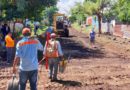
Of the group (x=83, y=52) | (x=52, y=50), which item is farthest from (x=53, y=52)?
(x=83, y=52)

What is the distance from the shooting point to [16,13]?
111 feet

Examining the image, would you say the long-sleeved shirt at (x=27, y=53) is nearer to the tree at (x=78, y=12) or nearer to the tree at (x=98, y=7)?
the tree at (x=98, y=7)

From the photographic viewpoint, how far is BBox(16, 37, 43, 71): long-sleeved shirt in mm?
9625

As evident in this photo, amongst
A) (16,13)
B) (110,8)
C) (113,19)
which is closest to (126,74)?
(16,13)

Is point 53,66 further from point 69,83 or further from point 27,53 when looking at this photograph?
point 27,53

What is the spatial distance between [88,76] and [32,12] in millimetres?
22953

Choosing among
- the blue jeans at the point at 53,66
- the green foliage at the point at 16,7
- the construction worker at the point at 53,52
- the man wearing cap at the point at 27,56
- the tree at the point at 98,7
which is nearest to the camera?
the man wearing cap at the point at 27,56

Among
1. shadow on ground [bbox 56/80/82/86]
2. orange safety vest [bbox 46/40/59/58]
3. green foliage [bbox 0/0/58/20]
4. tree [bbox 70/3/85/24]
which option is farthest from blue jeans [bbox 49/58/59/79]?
tree [bbox 70/3/85/24]

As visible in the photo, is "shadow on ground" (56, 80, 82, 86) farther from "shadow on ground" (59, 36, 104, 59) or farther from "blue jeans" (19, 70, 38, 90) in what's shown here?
"shadow on ground" (59, 36, 104, 59)

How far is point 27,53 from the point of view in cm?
968

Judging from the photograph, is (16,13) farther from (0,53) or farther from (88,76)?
(88,76)

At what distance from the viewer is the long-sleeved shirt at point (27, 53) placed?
962cm

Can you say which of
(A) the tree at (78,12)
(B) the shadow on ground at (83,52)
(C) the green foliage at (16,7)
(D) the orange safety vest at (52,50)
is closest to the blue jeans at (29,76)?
(D) the orange safety vest at (52,50)

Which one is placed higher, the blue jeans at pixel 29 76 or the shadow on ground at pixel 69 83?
the blue jeans at pixel 29 76
